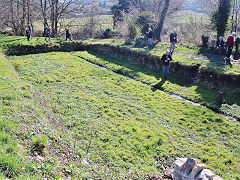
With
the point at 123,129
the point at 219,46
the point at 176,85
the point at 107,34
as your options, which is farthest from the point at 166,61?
the point at 107,34

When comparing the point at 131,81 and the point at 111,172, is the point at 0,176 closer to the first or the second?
the point at 111,172

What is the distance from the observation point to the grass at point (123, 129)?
20.6ft

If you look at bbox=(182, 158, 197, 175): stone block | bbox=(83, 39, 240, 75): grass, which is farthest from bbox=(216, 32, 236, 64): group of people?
bbox=(182, 158, 197, 175): stone block

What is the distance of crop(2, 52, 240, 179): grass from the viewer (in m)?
6.27

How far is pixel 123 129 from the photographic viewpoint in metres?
8.26

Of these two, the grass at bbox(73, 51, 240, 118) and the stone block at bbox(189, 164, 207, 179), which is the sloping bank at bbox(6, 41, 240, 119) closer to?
the grass at bbox(73, 51, 240, 118)

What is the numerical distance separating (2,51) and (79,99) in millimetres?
12500

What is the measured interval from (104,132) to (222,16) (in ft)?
52.0

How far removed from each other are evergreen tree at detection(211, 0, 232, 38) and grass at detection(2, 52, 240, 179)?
1033 centimetres

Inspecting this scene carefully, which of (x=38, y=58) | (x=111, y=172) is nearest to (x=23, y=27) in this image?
(x=38, y=58)

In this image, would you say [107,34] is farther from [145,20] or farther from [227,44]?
[227,44]

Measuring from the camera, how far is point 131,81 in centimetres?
1372

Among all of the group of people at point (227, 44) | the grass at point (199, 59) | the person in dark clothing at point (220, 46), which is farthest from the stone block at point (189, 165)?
the person in dark clothing at point (220, 46)

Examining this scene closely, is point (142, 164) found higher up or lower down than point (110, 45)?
lower down
